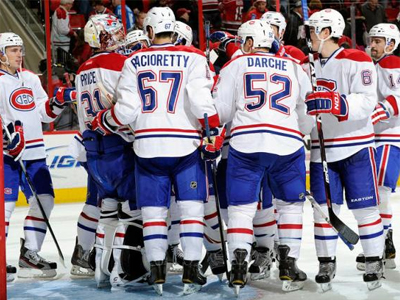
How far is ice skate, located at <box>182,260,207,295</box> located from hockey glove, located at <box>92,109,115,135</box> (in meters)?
0.78

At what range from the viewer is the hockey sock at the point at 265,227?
15.1 feet

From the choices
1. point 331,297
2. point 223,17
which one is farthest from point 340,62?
point 223,17

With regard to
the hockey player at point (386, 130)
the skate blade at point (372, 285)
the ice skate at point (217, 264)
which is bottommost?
the skate blade at point (372, 285)

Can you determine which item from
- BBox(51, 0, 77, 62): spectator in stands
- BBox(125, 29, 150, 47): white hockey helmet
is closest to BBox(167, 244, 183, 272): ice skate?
BBox(125, 29, 150, 47): white hockey helmet

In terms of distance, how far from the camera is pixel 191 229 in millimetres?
A: 4211

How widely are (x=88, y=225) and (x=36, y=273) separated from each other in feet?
1.31

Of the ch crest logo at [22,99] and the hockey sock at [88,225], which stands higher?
the ch crest logo at [22,99]

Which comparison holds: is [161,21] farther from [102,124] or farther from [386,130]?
[386,130]

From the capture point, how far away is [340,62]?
423cm

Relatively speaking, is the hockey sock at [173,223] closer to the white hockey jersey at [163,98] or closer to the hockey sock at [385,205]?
the white hockey jersey at [163,98]

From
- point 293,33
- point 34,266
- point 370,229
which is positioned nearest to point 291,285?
point 370,229

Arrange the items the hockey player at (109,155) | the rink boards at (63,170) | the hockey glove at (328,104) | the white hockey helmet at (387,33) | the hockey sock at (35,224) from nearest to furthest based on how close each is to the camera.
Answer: the hockey glove at (328,104) → the hockey player at (109,155) → the white hockey helmet at (387,33) → the hockey sock at (35,224) → the rink boards at (63,170)

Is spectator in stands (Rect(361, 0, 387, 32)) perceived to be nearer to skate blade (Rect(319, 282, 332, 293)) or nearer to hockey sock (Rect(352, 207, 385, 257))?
hockey sock (Rect(352, 207, 385, 257))

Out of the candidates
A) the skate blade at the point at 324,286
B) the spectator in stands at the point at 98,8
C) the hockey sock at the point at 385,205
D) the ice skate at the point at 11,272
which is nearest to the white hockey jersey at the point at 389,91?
the hockey sock at the point at 385,205
